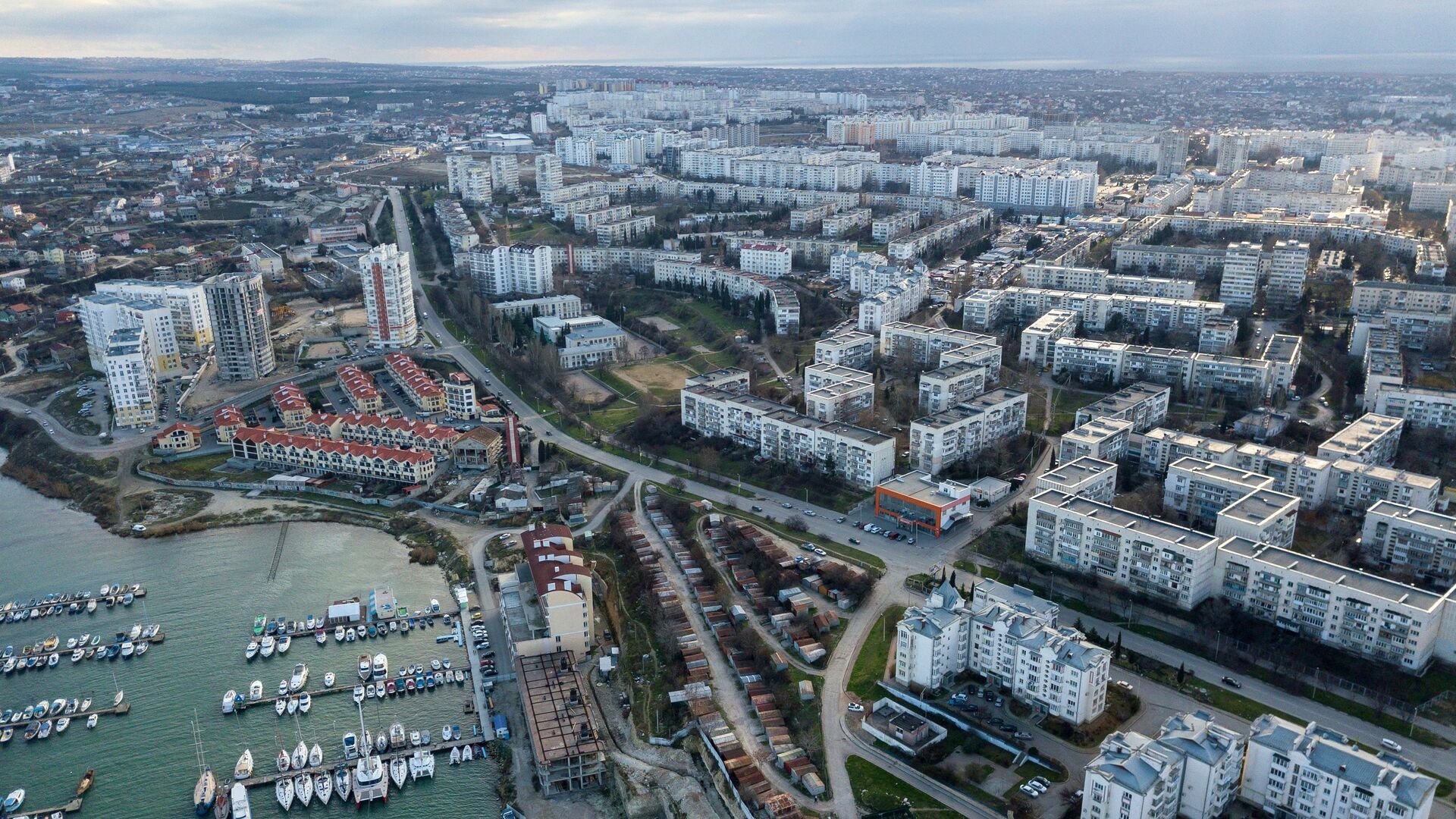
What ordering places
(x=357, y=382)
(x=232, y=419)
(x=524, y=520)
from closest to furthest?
(x=524, y=520) → (x=232, y=419) → (x=357, y=382)

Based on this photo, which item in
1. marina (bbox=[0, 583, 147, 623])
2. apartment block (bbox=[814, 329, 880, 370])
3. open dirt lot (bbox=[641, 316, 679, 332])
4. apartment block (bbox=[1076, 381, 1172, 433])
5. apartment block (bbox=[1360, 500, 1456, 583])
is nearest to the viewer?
apartment block (bbox=[1360, 500, 1456, 583])

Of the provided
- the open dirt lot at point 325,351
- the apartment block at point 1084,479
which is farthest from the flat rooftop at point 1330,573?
Result: the open dirt lot at point 325,351

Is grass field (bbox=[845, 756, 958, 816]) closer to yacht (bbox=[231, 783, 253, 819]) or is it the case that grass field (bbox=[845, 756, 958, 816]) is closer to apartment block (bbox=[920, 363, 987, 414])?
yacht (bbox=[231, 783, 253, 819])

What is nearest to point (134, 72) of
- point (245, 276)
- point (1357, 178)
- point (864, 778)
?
point (245, 276)

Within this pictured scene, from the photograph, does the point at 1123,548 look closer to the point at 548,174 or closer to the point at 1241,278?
the point at 1241,278

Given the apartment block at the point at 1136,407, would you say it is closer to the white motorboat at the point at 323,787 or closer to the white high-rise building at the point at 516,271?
the white motorboat at the point at 323,787

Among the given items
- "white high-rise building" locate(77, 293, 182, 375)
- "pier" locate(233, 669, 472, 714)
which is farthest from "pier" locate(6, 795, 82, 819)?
"white high-rise building" locate(77, 293, 182, 375)

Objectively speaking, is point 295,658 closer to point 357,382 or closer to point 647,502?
point 647,502
